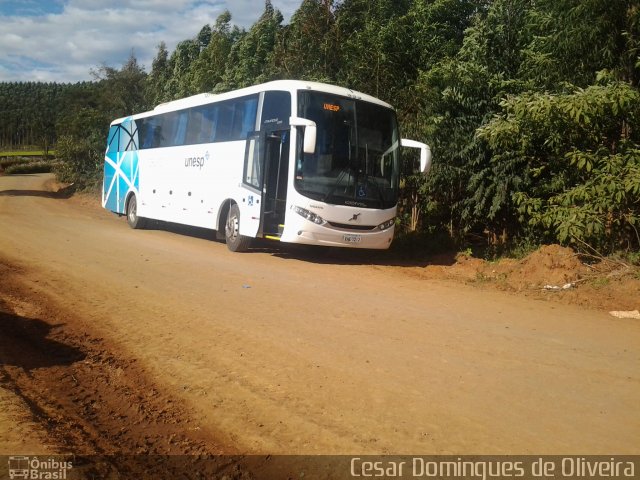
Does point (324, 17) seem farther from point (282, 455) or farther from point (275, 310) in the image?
point (282, 455)

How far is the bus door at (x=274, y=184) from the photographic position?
12898mm

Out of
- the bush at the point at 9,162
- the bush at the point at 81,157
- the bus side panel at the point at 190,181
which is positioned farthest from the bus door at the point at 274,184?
the bush at the point at 9,162

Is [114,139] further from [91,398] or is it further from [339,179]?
[91,398]

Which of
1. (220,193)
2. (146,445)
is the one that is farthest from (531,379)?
(220,193)

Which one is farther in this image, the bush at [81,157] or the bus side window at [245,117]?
the bush at [81,157]

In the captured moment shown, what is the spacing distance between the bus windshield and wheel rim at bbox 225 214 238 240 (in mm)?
2812

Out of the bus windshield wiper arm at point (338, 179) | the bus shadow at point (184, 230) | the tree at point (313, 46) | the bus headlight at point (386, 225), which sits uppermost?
the tree at point (313, 46)

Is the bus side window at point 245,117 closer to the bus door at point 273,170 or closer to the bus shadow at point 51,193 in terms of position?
the bus door at point 273,170

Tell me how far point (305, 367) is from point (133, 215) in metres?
16.5

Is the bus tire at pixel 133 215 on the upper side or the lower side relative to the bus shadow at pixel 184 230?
upper

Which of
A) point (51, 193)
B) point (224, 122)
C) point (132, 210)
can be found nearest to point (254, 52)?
point (132, 210)

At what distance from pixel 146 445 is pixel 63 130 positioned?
43.9m

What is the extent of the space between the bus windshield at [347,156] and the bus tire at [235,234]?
2.66 meters

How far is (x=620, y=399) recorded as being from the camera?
502cm
